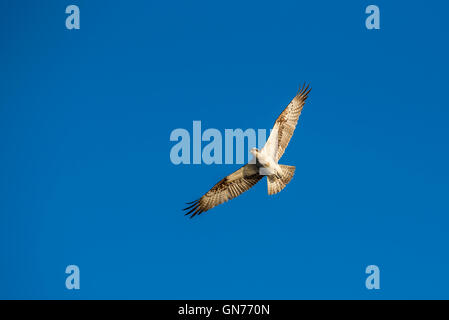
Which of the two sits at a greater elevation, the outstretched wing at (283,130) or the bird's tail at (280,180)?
the outstretched wing at (283,130)

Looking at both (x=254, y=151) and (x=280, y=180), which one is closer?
(x=254, y=151)

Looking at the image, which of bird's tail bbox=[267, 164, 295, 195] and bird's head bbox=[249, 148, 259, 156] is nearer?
bird's head bbox=[249, 148, 259, 156]

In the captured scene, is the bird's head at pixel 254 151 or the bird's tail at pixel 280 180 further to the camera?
the bird's tail at pixel 280 180

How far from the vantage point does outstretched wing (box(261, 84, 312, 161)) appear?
18531 mm

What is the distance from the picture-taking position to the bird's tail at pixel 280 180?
18625 millimetres

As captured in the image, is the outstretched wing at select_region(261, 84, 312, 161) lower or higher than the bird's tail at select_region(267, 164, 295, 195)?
higher

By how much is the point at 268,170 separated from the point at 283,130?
1.11 metres

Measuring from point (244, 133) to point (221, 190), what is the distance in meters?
1.56

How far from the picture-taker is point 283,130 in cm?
1872

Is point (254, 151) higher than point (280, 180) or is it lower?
higher

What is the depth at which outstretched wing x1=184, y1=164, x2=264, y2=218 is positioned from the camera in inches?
739

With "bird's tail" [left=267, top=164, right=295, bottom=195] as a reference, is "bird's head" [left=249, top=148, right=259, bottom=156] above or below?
above
